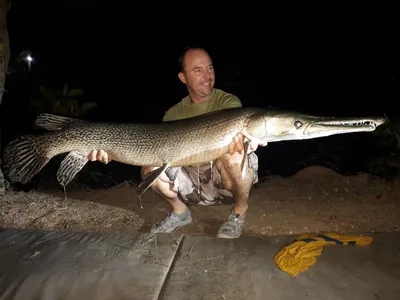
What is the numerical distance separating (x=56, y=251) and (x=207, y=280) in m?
1.42

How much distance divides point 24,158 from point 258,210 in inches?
105

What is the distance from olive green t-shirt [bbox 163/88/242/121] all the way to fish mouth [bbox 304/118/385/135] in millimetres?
912

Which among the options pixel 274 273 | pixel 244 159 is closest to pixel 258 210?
pixel 244 159

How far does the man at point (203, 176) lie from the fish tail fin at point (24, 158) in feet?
1.70

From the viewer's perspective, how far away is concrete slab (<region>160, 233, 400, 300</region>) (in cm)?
241

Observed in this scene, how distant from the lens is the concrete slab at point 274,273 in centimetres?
241

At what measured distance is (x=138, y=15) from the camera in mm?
42062

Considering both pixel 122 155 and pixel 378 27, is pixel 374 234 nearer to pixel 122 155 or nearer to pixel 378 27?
pixel 122 155

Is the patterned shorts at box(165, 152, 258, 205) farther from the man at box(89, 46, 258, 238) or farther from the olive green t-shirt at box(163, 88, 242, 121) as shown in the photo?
the olive green t-shirt at box(163, 88, 242, 121)

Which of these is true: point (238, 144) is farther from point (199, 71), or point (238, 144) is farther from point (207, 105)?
point (199, 71)

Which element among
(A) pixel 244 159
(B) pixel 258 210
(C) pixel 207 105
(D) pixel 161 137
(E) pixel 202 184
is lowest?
(B) pixel 258 210

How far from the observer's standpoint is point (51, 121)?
3.59 metres

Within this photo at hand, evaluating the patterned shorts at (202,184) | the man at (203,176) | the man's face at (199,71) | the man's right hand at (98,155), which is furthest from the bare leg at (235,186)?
the man's right hand at (98,155)

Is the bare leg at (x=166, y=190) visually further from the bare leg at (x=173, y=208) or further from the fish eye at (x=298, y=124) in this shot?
the fish eye at (x=298, y=124)
